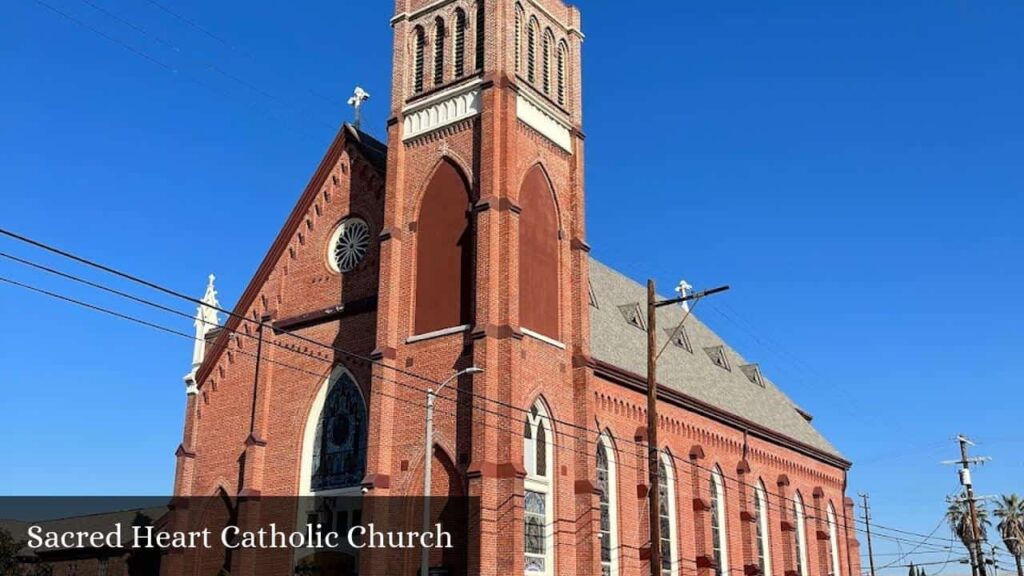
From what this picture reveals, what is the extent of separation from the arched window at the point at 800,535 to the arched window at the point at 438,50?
95.0 ft

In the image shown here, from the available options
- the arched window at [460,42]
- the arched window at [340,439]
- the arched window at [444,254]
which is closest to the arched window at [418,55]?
the arched window at [460,42]

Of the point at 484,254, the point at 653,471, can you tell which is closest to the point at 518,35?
the point at 484,254

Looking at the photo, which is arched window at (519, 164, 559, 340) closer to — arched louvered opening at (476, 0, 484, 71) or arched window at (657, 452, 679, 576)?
arched louvered opening at (476, 0, 484, 71)

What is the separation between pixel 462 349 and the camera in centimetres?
3025

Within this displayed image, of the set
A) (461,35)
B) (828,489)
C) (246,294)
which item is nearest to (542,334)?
(461,35)

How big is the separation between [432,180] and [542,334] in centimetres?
606

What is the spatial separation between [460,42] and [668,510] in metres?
19.4

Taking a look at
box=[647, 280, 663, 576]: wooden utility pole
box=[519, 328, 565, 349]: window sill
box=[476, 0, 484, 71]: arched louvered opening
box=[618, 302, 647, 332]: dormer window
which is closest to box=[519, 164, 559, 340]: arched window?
box=[519, 328, 565, 349]: window sill

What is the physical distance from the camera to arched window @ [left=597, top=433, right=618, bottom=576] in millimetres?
35094

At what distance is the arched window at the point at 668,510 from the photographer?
39.6 meters

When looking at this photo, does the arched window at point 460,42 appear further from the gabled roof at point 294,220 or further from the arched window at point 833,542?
the arched window at point 833,542

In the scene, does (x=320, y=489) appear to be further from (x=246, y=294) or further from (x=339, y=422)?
(x=246, y=294)

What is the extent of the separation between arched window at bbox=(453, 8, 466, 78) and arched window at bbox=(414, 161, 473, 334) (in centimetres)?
329

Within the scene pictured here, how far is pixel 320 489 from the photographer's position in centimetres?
3400
